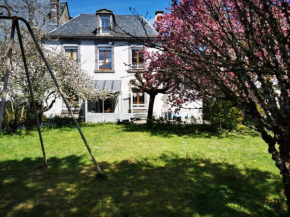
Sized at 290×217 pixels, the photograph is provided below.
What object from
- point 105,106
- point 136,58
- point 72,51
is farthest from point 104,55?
point 105,106

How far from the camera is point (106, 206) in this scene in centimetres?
340

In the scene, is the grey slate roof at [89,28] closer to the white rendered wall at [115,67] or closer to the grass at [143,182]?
the white rendered wall at [115,67]

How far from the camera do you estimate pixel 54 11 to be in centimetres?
1788

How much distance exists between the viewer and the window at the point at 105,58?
18094 mm

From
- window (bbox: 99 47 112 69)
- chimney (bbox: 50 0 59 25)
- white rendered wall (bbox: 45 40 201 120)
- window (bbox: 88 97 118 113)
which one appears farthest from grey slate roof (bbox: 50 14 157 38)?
window (bbox: 88 97 118 113)

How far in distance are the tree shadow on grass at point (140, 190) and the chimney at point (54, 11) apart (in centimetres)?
1603

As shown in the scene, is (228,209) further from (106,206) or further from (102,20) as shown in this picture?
(102,20)

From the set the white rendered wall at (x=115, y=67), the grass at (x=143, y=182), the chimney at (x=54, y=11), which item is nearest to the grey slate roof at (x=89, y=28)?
the white rendered wall at (x=115, y=67)

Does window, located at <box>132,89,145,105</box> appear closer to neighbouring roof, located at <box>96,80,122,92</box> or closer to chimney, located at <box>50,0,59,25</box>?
neighbouring roof, located at <box>96,80,122,92</box>

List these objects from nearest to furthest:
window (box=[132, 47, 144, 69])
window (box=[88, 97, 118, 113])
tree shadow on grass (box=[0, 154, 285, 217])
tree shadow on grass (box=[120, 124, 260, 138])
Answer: tree shadow on grass (box=[0, 154, 285, 217])
tree shadow on grass (box=[120, 124, 260, 138])
window (box=[132, 47, 144, 69])
window (box=[88, 97, 118, 113])

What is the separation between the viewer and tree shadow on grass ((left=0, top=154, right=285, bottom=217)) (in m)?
3.28

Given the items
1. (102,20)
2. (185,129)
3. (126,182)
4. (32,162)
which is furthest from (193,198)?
(102,20)

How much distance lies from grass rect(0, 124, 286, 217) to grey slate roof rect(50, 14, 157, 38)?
1242 centimetres

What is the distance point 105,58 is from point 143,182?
15.3 meters
